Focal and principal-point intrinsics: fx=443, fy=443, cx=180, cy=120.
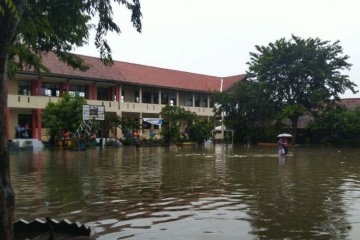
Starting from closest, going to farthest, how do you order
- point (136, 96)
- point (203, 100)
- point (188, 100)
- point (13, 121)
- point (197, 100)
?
point (13, 121) → point (136, 96) → point (188, 100) → point (197, 100) → point (203, 100)

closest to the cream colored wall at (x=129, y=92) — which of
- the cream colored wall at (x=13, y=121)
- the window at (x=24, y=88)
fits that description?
the window at (x=24, y=88)

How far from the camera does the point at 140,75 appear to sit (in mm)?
51750

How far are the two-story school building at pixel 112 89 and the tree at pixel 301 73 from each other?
37.0 ft

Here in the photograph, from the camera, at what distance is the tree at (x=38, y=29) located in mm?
4582

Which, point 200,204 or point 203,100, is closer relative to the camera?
point 200,204

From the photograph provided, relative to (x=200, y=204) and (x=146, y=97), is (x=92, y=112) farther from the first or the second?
(x=200, y=204)

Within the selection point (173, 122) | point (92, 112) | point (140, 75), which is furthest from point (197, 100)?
point (92, 112)

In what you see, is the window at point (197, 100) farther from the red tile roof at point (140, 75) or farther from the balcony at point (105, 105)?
the red tile roof at point (140, 75)

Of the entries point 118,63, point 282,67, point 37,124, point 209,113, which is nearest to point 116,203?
point 37,124

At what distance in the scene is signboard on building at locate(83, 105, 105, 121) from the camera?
36.8m

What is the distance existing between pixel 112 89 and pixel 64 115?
12415 millimetres

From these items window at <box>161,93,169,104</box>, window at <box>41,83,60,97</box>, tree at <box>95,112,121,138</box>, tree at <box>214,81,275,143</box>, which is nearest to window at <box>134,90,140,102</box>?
window at <box>161,93,169,104</box>

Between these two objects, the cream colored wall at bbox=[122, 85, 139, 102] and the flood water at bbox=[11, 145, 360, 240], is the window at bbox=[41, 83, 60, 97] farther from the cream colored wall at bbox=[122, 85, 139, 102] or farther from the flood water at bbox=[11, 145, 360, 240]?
the flood water at bbox=[11, 145, 360, 240]

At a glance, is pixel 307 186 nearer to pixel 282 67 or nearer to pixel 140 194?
pixel 140 194
